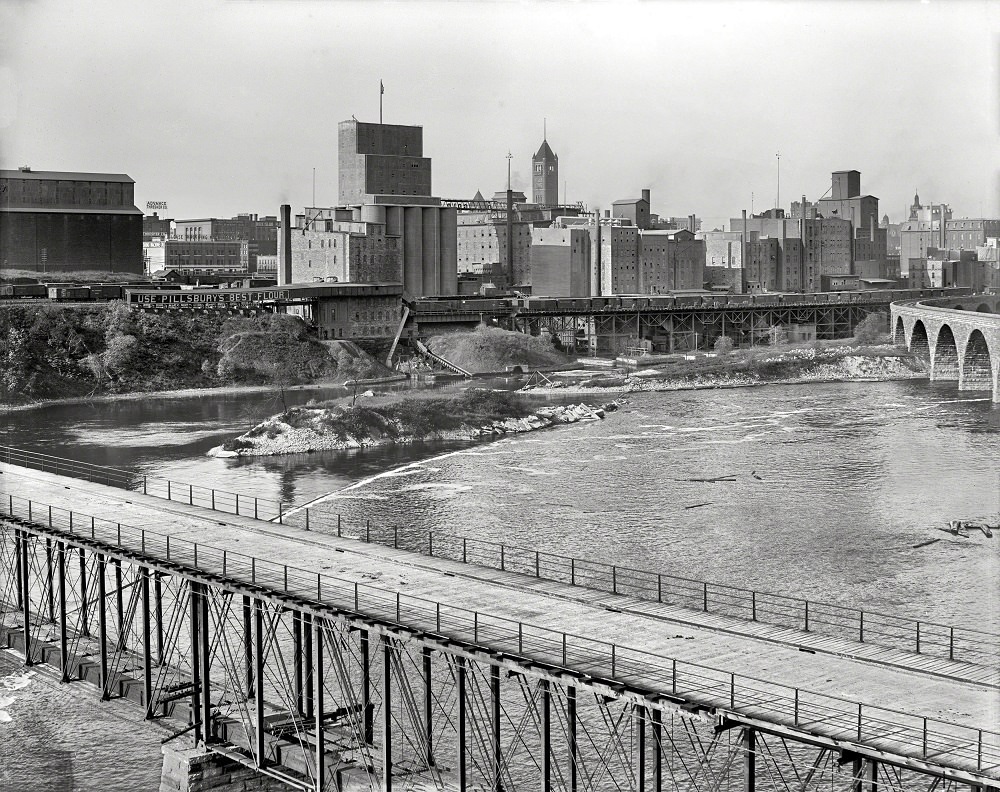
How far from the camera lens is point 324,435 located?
208 feet

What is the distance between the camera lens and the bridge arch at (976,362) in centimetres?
9002

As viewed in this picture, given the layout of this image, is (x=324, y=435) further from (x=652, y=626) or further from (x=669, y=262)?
(x=669, y=262)

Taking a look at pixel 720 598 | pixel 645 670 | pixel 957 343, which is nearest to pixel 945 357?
pixel 957 343

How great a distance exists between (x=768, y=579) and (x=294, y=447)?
30.6 m

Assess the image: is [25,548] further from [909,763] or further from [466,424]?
[466,424]

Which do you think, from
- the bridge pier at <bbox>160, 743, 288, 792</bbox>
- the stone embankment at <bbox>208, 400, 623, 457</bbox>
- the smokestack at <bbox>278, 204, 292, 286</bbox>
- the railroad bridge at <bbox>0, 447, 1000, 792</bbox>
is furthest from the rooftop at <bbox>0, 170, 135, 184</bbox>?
the bridge pier at <bbox>160, 743, 288, 792</bbox>

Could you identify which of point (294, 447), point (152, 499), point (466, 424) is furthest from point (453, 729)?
point (466, 424)

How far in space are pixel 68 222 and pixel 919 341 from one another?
68846mm

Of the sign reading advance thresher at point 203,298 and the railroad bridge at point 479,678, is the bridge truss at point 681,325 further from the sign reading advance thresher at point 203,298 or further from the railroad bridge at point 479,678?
the railroad bridge at point 479,678

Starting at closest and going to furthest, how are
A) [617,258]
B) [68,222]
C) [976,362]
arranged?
[976,362]
[68,222]
[617,258]

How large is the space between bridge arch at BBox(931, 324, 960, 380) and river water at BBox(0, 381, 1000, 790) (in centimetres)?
1509

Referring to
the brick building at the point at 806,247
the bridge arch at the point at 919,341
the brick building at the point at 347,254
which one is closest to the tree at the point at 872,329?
the bridge arch at the point at 919,341

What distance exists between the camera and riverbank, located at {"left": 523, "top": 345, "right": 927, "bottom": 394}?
88125 mm

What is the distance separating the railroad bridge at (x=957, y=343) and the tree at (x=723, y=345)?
13382 millimetres
